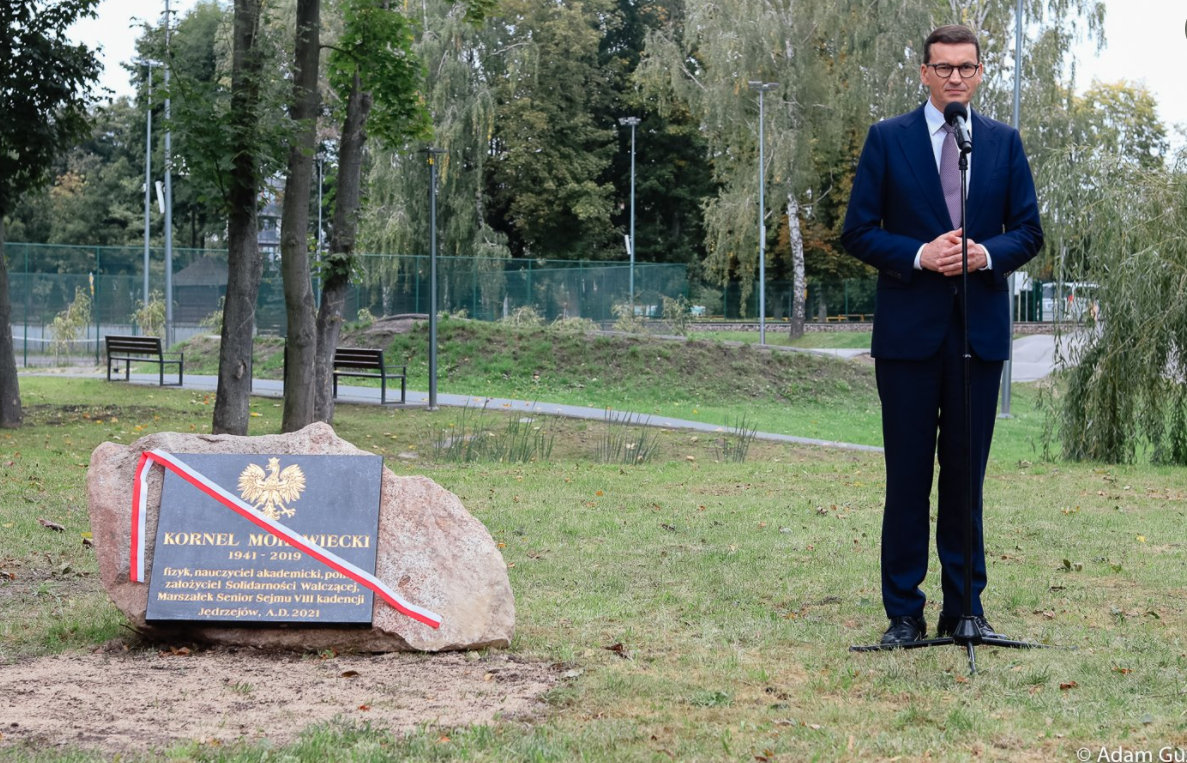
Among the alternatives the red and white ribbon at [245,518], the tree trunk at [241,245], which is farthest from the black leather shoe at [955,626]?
the tree trunk at [241,245]

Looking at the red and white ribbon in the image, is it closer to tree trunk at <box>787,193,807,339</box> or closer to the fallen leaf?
the fallen leaf

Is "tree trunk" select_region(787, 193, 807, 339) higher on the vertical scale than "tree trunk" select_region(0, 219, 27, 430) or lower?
higher

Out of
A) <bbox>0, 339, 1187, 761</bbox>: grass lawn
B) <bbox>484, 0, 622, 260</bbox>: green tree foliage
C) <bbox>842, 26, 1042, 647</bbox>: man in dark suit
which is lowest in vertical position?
<bbox>0, 339, 1187, 761</bbox>: grass lawn

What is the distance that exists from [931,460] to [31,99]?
15302 millimetres

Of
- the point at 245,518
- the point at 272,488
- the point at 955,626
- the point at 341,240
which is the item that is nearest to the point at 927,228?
the point at 955,626

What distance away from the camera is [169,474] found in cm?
575

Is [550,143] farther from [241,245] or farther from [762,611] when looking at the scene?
[762,611]

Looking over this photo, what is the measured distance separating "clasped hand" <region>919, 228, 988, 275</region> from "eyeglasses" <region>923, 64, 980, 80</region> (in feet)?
2.05

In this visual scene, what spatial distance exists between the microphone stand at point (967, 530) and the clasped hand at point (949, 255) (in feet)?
0.08

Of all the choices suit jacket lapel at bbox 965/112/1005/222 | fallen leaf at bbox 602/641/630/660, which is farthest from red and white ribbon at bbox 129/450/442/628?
suit jacket lapel at bbox 965/112/1005/222

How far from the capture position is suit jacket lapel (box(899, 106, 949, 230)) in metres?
5.39

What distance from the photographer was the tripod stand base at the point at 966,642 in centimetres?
526

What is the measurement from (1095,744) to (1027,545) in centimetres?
471

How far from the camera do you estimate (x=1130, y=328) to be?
14.7 m
